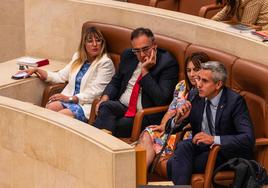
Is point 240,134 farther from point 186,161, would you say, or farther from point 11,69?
point 11,69

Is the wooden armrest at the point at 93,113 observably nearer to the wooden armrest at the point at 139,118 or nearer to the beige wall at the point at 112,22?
the wooden armrest at the point at 139,118

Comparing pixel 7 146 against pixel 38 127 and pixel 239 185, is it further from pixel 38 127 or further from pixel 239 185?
pixel 239 185

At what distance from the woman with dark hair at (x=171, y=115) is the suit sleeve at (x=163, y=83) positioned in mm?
96

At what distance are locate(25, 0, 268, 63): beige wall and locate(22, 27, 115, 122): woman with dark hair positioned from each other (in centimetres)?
44

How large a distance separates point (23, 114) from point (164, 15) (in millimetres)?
1868

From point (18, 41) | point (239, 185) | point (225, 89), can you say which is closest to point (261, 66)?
point (225, 89)

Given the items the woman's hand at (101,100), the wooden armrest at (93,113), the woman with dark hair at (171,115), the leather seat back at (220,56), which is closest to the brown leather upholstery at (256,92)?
the leather seat back at (220,56)

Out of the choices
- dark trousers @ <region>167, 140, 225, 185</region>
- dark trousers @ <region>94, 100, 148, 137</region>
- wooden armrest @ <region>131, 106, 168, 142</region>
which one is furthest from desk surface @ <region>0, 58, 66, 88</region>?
dark trousers @ <region>167, 140, 225, 185</region>

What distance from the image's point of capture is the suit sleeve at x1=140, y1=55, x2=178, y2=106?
8461mm

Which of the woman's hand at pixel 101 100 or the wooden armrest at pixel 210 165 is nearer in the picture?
the wooden armrest at pixel 210 165

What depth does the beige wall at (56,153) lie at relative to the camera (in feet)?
22.8

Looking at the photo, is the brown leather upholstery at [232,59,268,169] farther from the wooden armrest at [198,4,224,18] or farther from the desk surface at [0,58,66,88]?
the desk surface at [0,58,66,88]

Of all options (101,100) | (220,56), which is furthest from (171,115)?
(101,100)

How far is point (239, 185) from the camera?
7.38m
